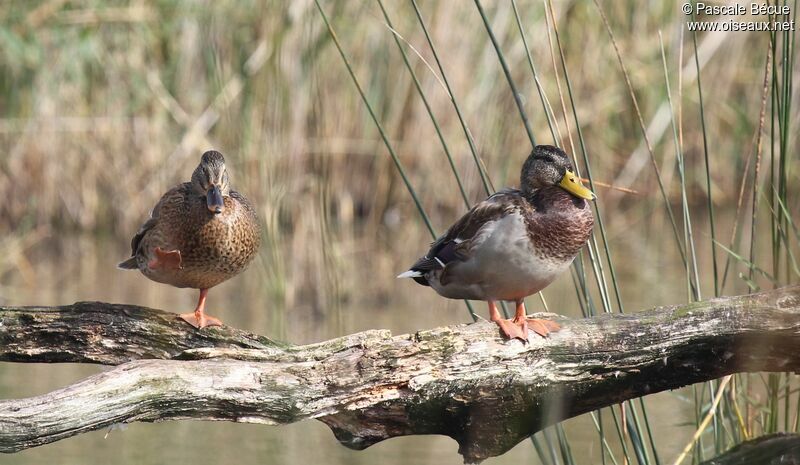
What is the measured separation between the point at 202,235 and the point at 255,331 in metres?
2.88

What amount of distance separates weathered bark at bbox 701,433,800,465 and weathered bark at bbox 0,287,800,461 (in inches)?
9.4

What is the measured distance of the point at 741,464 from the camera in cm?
327

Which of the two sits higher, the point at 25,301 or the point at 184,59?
the point at 184,59

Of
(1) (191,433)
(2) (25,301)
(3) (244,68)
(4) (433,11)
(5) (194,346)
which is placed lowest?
(5) (194,346)

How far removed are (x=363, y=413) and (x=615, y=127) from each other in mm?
7523

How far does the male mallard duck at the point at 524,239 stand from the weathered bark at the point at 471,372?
14 cm

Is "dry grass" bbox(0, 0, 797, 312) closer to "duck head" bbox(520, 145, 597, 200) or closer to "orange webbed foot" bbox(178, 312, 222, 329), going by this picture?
"orange webbed foot" bbox(178, 312, 222, 329)

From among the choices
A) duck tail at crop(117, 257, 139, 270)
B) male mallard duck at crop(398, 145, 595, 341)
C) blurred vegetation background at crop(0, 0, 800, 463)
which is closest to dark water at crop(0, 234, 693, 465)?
blurred vegetation background at crop(0, 0, 800, 463)

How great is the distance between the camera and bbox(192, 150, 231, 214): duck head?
3.81m

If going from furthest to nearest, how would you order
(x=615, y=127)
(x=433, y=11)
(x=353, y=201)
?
1. (x=615, y=127)
2. (x=353, y=201)
3. (x=433, y=11)

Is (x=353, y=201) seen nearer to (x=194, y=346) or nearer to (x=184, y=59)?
(x=184, y=59)

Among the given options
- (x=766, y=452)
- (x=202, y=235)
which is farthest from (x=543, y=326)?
(x=202, y=235)

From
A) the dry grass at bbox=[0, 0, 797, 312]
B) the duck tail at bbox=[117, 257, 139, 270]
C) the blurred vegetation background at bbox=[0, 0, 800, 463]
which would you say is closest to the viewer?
the duck tail at bbox=[117, 257, 139, 270]

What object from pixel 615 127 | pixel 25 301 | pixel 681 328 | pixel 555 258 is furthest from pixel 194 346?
pixel 615 127
